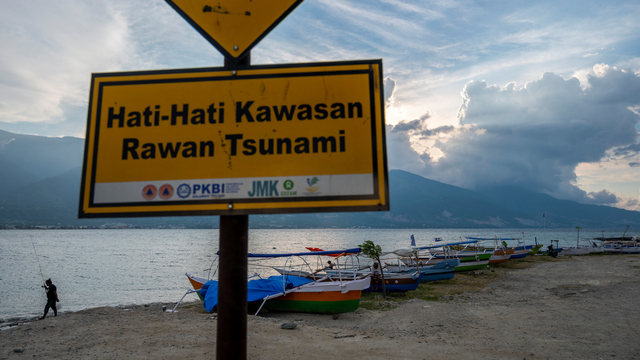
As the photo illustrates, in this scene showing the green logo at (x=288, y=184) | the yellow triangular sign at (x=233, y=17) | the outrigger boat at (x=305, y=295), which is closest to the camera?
the green logo at (x=288, y=184)

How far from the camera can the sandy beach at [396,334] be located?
357 inches

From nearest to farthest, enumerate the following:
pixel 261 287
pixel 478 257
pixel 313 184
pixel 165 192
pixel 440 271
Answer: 1. pixel 313 184
2. pixel 165 192
3. pixel 261 287
4. pixel 440 271
5. pixel 478 257

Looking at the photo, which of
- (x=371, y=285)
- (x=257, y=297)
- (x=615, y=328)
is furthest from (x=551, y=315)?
(x=257, y=297)

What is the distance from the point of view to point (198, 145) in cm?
271

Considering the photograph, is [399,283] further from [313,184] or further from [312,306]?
[313,184]

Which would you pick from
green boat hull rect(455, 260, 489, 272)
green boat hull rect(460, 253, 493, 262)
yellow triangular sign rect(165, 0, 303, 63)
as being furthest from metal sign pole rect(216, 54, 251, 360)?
green boat hull rect(460, 253, 493, 262)

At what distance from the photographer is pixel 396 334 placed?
11977 mm

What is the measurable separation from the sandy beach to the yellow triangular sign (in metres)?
7.88

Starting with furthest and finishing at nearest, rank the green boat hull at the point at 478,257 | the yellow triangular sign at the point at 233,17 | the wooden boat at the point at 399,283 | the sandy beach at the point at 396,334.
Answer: the green boat hull at the point at 478,257 < the wooden boat at the point at 399,283 < the sandy beach at the point at 396,334 < the yellow triangular sign at the point at 233,17

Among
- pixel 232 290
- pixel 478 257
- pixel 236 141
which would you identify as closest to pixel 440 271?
pixel 478 257

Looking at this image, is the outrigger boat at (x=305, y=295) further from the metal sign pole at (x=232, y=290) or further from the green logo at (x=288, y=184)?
the green logo at (x=288, y=184)

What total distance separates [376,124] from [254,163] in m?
1.04

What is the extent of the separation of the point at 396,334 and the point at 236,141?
11645 mm

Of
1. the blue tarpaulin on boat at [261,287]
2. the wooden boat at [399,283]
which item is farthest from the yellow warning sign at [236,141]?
the wooden boat at [399,283]
